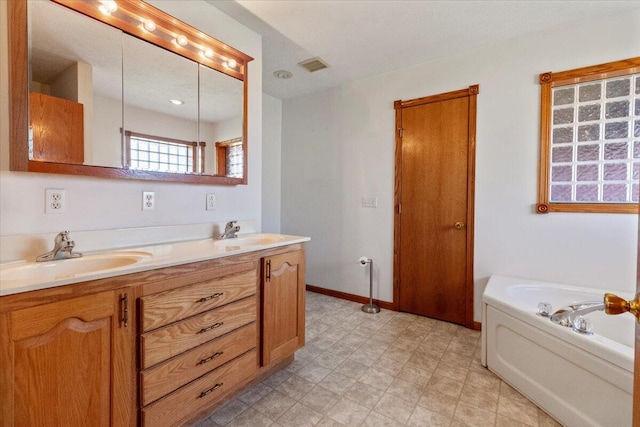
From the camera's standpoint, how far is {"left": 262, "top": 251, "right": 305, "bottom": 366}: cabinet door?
167cm

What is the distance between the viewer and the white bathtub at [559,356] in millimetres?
1252

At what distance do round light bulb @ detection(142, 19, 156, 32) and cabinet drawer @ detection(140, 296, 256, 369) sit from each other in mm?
1576

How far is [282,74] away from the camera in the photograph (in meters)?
2.99

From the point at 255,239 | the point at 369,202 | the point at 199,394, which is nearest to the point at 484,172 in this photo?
the point at 369,202

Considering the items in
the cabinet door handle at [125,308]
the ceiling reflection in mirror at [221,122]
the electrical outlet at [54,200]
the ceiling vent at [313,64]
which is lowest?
the cabinet door handle at [125,308]

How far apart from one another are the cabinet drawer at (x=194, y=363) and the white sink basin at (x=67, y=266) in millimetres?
483

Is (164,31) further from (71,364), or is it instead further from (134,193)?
(71,364)

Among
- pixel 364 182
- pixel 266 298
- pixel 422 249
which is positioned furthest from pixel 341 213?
pixel 266 298

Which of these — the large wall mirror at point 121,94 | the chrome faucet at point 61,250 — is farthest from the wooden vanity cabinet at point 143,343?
the large wall mirror at point 121,94

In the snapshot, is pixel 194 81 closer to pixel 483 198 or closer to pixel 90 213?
pixel 90 213

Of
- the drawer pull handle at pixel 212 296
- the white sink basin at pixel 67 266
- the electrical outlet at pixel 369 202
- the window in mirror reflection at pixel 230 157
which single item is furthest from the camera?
the electrical outlet at pixel 369 202

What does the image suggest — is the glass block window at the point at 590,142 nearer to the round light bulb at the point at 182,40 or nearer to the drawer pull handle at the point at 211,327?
the drawer pull handle at the point at 211,327

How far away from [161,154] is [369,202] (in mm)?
2069

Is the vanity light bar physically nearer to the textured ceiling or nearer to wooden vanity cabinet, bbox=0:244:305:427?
the textured ceiling
